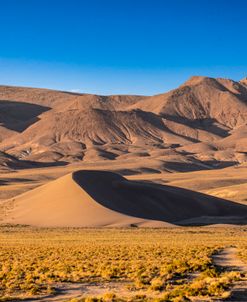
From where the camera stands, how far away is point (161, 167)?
520 ft

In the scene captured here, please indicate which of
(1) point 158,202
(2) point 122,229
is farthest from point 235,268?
(1) point 158,202

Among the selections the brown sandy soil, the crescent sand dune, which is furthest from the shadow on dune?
the brown sandy soil

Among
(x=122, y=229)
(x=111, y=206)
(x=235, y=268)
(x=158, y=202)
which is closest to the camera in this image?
(x=235, y=268)

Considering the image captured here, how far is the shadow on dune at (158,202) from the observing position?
2672 inches

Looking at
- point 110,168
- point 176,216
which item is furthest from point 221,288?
point 110,168

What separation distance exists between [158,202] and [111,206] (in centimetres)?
702

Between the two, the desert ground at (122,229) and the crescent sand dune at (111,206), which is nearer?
the desert ground at (122,229)

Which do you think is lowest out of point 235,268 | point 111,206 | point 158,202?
point 111,206

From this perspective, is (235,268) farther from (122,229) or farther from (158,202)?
(158,202)

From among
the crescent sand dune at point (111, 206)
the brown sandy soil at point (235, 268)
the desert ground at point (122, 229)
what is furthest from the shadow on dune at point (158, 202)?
the brown sandy soil at point (235, 268)

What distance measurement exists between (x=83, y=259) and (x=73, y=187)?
4835cm

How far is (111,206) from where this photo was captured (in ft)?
222

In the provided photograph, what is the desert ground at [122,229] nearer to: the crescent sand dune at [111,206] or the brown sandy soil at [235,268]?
the brown sandy soil at [235,268]

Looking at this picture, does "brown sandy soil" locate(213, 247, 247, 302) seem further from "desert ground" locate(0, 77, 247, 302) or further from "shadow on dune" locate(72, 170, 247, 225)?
"shadow on dune" locate(72, 170, 247, 225)
